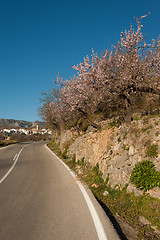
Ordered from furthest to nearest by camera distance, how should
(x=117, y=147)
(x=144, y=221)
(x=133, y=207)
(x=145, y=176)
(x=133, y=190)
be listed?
(x=117, y=147)
(x=133, y=190)
(x=145, y=176)
(x=133, y=207)
(x=144, y=221)

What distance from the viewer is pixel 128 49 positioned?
9945 mm

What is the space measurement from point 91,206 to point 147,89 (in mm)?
7547

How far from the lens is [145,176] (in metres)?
5.74

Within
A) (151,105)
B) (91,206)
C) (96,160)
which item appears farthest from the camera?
(151,105)

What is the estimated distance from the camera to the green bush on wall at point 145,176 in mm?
5516

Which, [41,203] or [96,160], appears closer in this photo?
[41,203]

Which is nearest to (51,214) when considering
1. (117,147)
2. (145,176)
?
(145,176)

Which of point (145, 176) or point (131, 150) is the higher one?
point (131, 150)

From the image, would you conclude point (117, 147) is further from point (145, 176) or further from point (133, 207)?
point (133, 207)

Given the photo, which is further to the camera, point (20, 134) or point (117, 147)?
point (20, 134)

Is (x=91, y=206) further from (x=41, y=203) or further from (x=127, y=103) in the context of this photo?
(x=127, y=103)

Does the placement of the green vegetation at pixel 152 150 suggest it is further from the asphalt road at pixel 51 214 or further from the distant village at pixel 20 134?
the distant village at pixel 20 134

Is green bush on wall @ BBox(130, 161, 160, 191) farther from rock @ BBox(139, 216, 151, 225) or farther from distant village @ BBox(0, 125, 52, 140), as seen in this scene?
distant village @ BBox(0, 125, 52, 140)

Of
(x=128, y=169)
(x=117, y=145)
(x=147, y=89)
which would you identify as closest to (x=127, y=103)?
(x=147, y=89)
